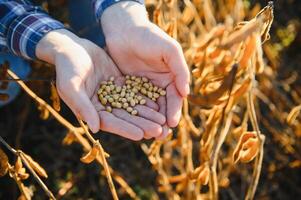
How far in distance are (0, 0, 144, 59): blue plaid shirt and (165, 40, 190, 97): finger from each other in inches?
7.9

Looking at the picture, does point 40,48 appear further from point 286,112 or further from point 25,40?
point 286,112

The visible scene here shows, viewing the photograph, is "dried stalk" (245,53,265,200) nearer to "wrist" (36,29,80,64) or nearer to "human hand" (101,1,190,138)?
"human hand" (101,1,190,138)

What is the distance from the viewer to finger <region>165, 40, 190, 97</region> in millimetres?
950

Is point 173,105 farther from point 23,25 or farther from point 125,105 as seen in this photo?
point 23,25

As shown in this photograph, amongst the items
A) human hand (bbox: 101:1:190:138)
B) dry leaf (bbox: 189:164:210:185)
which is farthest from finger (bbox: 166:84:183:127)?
dry leaf (bbox: 189:164:210:185)

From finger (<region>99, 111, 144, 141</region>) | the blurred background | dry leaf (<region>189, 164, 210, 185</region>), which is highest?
finger (<region>99, 111, 144, 141</region>)

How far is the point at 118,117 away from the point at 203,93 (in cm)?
19

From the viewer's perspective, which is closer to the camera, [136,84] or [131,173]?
[136,84]

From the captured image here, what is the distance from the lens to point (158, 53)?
3.20ft

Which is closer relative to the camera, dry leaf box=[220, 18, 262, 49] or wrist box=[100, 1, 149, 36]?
dry leaf box=[220, 18, 262, 49]

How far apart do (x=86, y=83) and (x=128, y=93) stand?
0.10 m

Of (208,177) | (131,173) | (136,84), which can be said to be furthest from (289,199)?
(136,84)

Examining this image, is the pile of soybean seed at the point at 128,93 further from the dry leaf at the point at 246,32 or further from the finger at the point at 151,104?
the dry leaf at the point at 246,32

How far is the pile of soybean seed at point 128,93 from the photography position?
100cm
